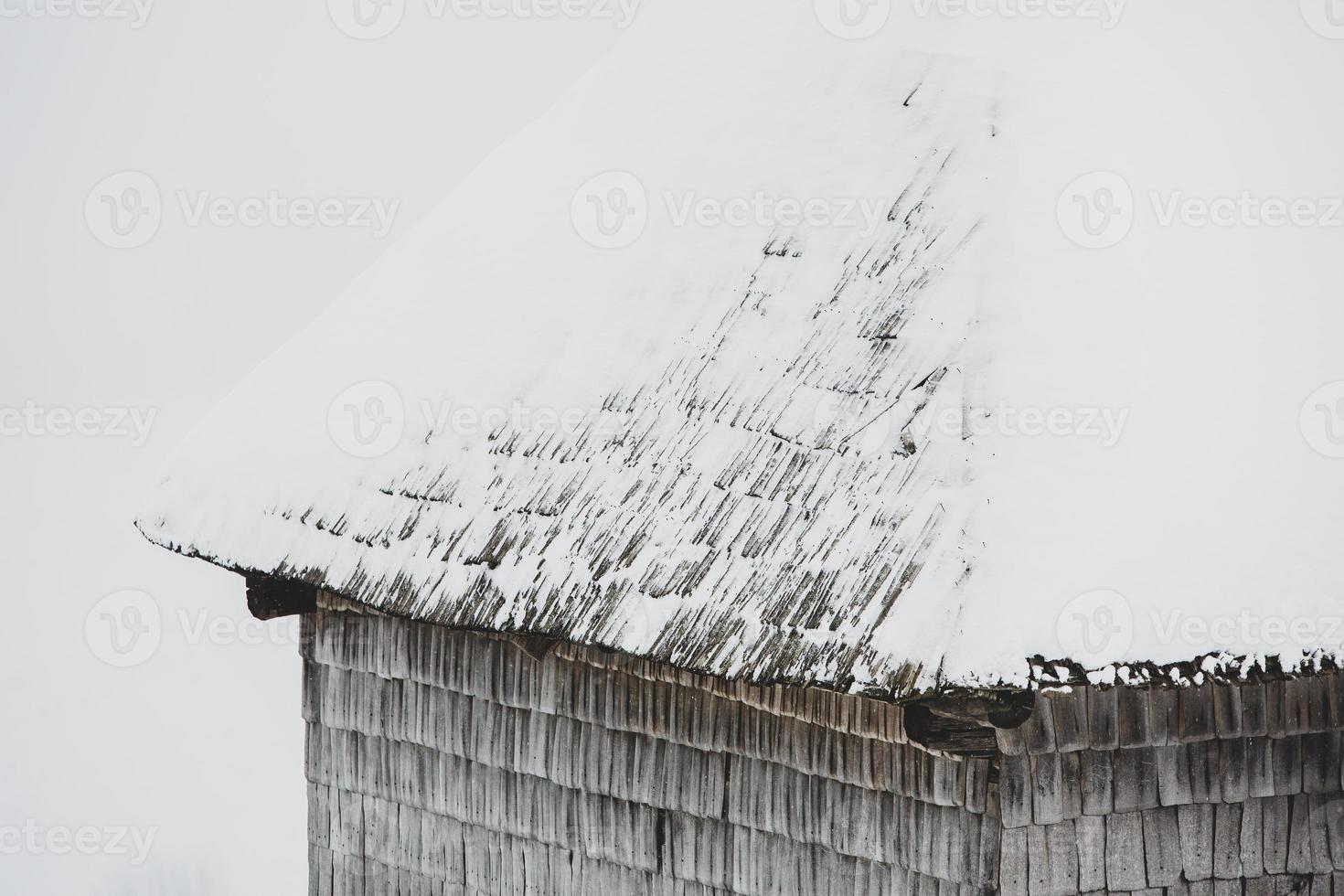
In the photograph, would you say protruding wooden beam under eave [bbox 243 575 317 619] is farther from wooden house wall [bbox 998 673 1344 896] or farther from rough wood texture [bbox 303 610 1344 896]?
wooden house wall [bbox 998 673 1344 896]

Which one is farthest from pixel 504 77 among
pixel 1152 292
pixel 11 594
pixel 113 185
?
pixel 1152 292

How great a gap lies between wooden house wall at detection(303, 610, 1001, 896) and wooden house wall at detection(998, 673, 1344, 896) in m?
0.18

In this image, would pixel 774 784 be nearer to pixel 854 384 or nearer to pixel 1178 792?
pixel 1178 792

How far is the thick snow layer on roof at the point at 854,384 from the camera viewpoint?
4008 millimetres

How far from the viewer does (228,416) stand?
6.94 metres

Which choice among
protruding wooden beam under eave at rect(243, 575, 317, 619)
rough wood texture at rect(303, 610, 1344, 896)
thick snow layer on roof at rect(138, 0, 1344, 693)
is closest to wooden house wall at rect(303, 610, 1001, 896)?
rough wood texture at rect(303, 610, 1344, 896)

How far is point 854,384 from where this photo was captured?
4637 mm

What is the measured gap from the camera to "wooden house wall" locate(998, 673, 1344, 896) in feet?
14.0

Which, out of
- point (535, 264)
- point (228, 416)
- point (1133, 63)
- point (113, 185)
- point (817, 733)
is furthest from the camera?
point (113, 185)

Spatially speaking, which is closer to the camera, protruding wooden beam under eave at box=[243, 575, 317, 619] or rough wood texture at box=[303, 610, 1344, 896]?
rough wood texture at box=[303, 610, 1344, 896]

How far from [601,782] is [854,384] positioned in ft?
7.01

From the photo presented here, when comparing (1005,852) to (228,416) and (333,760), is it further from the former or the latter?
(228,416)

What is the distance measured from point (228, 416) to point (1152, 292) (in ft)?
15.3

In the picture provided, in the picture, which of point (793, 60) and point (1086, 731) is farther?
point (793, 60)
